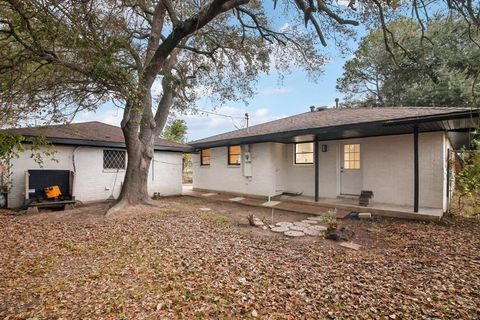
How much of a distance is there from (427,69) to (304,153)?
7.89 metres

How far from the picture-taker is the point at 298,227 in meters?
6.02

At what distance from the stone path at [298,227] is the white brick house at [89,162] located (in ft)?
22.0

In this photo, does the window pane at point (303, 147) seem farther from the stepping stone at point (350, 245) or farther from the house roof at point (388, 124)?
the stepping stone at point (350, 245)

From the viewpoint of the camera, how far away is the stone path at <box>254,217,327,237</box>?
18.2 feet

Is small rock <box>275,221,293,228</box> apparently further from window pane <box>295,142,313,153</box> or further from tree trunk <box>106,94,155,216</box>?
window pane <box>295,142,313,153</box>

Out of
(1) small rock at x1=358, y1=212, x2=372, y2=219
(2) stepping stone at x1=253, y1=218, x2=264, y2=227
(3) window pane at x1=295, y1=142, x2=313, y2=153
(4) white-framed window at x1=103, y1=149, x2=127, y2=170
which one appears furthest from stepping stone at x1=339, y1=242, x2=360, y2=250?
(4) white-framed window at x1=103, y1=149, x2=127, y2=170

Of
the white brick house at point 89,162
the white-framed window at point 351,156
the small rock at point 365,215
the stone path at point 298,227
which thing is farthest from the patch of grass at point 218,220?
the white-framed window at point 351,156

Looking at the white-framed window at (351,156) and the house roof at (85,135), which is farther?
the white-framed window at (351,156)

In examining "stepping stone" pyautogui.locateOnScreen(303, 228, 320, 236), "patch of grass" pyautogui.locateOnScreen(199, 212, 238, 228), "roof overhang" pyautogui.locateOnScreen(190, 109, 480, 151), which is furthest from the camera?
"patch of grass" pyautogui.locateOnScreen(199, 212, 238, 228)

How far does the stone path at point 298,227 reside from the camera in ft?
18.2

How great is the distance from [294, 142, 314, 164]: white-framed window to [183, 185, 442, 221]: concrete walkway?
1703mm

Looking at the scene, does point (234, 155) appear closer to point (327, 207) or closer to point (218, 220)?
point (327, 207)

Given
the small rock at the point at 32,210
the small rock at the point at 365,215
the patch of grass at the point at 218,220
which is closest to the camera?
the patch of grass at the point at 218,220

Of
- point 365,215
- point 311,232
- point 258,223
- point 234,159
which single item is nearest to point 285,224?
point 258,223
